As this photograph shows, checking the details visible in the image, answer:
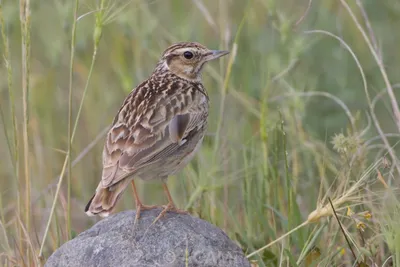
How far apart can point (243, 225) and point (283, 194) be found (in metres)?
0.39

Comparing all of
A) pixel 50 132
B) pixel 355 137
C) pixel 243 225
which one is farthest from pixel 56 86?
pixel 355 137

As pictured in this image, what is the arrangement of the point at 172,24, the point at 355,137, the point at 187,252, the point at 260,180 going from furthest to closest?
the point at 172,24 → the point at 260,180 → the point at 355,137 → the point at 187,252

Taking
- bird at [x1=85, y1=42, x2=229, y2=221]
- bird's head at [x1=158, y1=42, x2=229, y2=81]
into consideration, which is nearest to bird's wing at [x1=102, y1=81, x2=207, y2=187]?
bird at [x1=85, y1=42, x2=229, y2=221]

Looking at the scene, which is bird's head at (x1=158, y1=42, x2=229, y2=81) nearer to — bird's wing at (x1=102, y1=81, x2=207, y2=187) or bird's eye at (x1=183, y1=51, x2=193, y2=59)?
bird's eye at (x1=183, y1=51, x2=193, y2=59)

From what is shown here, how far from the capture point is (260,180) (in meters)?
7.12

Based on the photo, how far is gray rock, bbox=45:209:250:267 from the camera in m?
5.39

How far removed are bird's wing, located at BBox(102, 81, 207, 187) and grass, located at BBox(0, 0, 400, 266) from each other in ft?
1.01

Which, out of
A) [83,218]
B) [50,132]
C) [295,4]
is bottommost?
[83,218]

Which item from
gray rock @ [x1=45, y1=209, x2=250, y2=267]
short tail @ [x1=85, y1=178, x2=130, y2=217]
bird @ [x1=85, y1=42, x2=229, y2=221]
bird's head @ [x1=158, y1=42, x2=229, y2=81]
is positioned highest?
bird's head @ [x1=158, y1=42, x2=229, y2=81]

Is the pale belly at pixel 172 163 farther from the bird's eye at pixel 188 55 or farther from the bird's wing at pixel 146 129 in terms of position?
the bird's eye at pixel 188 55

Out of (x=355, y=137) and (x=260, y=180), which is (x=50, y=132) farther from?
(x=355, y=137)

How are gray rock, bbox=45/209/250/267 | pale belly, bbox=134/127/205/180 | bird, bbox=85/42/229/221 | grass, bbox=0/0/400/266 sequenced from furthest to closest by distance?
grass, bbox=0/0/400/266 → pale belly, bbox=134/127/205/180 → bird, bbox=85/42/229/221 → gray rock, bbox=45/209/250/267

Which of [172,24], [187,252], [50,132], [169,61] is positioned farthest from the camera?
[172,24]

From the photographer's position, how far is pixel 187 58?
21.7ft
